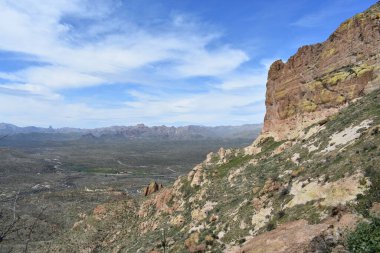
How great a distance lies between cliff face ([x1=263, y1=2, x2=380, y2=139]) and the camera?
46656 millimetres

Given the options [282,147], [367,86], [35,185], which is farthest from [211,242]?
[35,185]

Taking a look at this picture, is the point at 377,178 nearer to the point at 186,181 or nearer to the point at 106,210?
the point at 186,181

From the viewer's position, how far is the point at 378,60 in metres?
44.8

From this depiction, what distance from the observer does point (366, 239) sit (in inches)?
548

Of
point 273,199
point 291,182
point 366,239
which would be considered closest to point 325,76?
point 291,182

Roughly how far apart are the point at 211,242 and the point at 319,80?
33.3m

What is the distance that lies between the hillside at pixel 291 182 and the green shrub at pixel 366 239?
4.09ft

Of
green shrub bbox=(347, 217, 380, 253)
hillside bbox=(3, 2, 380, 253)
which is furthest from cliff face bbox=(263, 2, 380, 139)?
green shrub bbox=(347, 217, 380, 253)

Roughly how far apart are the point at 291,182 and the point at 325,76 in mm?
27550

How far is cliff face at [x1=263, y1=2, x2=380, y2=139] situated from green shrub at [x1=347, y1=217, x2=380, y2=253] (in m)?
33.3

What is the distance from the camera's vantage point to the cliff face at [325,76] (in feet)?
153

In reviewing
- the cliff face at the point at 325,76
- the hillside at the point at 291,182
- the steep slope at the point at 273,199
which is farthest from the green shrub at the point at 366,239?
the cliff face at the point at 325,76

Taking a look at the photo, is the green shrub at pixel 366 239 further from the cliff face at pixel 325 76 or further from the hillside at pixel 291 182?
the cliff face at pixel 325 76

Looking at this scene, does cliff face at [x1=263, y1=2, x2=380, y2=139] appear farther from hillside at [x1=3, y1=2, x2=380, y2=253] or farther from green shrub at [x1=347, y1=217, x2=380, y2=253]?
green shrub at [x1=347, y1=217, x2=380, y2=253]
